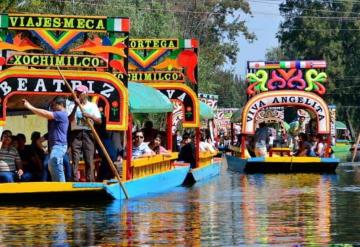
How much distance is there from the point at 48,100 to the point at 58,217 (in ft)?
21.4

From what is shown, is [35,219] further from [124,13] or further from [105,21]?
[124,13]

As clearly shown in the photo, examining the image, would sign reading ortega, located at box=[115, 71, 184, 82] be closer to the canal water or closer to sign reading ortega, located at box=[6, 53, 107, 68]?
the canal water

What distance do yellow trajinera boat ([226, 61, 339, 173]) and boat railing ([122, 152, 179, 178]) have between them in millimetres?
7510

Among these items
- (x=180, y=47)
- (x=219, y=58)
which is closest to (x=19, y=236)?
(x=180, y=47)

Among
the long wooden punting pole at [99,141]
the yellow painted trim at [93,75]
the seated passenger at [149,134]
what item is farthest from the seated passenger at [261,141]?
the yellow painted trim at [93,75]

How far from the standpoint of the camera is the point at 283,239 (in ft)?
48.1

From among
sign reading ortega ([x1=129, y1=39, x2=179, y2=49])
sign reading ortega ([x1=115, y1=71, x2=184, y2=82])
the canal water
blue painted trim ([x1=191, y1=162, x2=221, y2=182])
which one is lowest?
the canal water

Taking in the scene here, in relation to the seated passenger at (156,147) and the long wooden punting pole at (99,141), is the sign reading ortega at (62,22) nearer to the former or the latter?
the long wooden punting pole at (99,141)

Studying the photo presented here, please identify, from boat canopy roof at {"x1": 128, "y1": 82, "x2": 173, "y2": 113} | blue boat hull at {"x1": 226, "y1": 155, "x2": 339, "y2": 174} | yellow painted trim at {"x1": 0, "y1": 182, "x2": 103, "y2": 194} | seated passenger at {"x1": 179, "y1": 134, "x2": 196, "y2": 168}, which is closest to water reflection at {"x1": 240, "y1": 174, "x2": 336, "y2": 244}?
seated passenger at {"x1": 179, "y1": 134, "x2": 196, "y2": 168}

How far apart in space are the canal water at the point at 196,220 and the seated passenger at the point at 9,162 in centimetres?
88

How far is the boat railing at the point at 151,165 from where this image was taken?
73.2ft

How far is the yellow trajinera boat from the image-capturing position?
34000 millimetres

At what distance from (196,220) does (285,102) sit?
18199mm

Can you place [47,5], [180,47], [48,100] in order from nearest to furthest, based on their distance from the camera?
[48,100], [180,47], [47,5]
